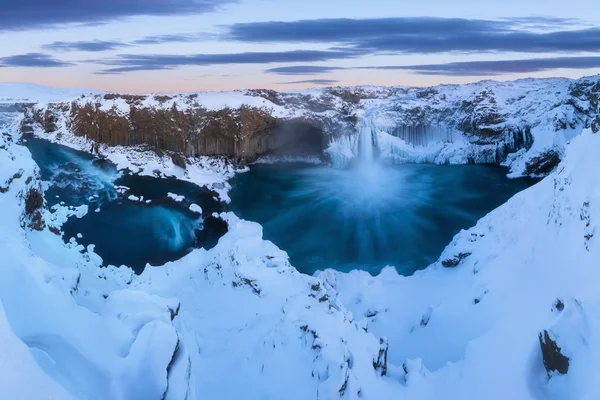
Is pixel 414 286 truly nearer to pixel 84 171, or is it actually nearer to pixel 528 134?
pixel 84 171

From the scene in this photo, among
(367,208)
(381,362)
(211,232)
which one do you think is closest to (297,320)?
(381,362)

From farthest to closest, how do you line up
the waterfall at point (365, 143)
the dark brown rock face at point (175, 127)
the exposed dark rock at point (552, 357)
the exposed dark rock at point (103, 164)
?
the waterfall at point (365, 143) < the dark brown rock face at point (175, 127) < the exposed dark rock at point (103, 164) < the exposed dark rock at point (552, 357)

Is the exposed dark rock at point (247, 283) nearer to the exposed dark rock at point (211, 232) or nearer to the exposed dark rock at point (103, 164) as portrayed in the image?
the exposed dark rock at point (211, 232)

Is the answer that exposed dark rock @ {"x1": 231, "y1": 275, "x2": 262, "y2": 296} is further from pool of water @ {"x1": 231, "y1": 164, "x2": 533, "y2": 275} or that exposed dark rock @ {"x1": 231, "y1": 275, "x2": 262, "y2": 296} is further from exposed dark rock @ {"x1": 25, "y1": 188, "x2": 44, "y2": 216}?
pool of water @ {"x1": 231, "y1": 164, "x2": 533, "y2": 275}

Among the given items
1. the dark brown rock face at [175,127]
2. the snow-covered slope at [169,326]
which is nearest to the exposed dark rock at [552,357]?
the snow-covered slope at [169,326]

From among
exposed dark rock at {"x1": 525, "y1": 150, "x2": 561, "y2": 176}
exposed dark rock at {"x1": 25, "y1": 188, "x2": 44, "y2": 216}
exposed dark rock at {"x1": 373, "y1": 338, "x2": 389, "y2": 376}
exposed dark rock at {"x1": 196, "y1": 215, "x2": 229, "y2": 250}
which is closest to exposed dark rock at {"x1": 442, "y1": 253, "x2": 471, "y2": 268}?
exposed dark rock at {"x1": 373, "y1": 338, "x2": 389, "y2": 376}

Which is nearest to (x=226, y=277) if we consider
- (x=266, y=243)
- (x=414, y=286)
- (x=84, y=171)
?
(x=266, y=243)

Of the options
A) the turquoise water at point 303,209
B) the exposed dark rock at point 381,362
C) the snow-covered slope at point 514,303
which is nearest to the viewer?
the snow-covered slope at point 514,303

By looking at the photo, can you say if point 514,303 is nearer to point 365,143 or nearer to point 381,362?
point 381,362
